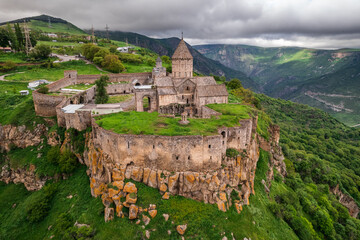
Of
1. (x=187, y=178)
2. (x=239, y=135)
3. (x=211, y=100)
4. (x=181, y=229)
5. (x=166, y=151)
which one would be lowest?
(x=181, y=229)

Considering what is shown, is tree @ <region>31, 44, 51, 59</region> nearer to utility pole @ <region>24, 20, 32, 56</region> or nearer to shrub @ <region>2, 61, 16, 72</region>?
utility pole @ <region>24, 20, 32, 56</region>

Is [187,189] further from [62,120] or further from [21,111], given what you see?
[21,111]

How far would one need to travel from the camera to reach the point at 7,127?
3394 cm

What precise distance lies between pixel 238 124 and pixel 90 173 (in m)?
19.8

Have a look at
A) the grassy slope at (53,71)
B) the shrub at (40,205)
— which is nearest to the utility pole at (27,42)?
the grassy slope at (53,71)

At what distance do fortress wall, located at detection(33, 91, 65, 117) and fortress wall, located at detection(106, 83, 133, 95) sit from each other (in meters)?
13.1

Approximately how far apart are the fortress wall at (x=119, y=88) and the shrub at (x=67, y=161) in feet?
67.0

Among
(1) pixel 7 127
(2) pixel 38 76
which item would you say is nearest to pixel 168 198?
(1) pixel 7 127

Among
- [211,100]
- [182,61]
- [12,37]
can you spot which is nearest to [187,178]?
[211,100]

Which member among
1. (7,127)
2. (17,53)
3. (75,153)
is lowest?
(75,153)

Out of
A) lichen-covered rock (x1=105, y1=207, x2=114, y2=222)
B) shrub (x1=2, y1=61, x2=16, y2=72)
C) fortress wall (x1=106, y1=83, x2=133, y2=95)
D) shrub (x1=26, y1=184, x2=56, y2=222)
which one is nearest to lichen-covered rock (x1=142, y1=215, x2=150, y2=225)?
lichen-covered rock (x1=105, y1=207, x2=114, y2=222)

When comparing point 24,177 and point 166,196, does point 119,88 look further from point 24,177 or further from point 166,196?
point 166,196

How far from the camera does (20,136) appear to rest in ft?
109

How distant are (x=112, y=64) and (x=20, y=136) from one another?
34.1 metres
